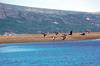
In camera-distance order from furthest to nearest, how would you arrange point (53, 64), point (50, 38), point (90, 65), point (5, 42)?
1. point (50, 38)
2. point (5, 42)
3. point (53, 64)
4. point (90, 65)

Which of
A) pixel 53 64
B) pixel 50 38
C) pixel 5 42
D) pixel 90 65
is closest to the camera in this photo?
pixel 90 65

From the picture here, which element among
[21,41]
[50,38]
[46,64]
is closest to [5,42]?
[21,41]

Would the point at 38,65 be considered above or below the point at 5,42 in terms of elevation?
above

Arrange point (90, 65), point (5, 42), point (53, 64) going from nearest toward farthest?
1. point (90, 65)
2. point (53, 64)
3. point (5, 42)

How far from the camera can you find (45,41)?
621ft

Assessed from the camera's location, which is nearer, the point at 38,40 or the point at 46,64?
the point at 46,64

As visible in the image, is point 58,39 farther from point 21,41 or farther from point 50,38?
point 21,41

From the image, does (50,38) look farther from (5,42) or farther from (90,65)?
(90,65)

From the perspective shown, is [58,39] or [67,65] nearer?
[67,65]

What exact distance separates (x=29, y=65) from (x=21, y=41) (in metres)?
121

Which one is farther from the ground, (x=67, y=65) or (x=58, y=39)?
(x=67, y=65)

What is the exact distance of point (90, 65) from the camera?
6506 cm

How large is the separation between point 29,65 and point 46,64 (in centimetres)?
295

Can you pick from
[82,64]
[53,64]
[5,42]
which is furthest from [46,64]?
[5,42]
